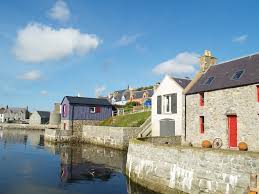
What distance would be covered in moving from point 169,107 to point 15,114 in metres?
120

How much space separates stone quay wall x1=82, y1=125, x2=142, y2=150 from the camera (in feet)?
119

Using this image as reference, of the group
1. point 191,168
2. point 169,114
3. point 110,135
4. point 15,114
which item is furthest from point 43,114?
point 191,168

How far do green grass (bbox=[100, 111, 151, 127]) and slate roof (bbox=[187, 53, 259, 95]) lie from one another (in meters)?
16.5

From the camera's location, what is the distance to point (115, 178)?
22594 mm

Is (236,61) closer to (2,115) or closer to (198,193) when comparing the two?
(198,193)

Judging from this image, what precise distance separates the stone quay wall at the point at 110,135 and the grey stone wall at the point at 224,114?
12512mm

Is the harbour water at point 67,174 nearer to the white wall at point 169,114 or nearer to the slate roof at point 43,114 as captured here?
the white wall at point 169,114

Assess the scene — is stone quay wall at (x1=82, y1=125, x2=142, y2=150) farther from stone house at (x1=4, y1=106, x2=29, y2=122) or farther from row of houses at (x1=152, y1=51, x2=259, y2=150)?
stone house at (x1=4, y1=106, x2=29, y2=122)

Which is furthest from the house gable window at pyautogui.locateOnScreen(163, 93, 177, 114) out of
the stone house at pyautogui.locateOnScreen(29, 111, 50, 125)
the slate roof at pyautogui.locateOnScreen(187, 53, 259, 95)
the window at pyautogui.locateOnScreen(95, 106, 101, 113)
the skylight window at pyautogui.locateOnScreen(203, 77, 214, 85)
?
the stone house at pyautogui.locateOnScreen(29, 111, 50, 125)

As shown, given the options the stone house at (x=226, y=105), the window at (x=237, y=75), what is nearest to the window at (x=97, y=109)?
the stone house at (x=226, y=105)

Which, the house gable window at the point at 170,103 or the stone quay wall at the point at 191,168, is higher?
the house gable window at the point at 170,103

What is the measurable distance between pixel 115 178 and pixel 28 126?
264 feet

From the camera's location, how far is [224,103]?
21.3m

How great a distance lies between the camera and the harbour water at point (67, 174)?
1908 centimetres
